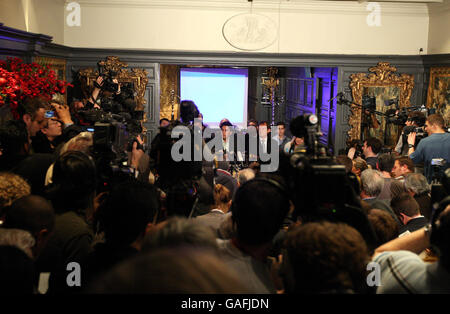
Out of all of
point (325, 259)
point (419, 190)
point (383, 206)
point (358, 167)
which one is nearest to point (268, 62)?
point (358, 167)

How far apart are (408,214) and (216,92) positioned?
818 cm

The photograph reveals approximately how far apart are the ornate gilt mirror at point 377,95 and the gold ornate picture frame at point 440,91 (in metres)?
0.40

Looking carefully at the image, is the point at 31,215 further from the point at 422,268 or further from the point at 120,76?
the point at 120,76

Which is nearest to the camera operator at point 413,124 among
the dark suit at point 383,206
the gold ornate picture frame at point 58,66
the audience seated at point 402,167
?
the audience seated at point 402,167

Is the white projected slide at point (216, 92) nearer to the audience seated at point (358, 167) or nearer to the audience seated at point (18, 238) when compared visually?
the audience seated at point (358, 167)

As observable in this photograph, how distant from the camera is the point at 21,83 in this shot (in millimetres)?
5199

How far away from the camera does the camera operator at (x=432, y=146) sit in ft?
19.8

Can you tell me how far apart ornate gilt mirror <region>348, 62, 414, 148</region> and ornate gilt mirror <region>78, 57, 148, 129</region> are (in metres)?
4.22

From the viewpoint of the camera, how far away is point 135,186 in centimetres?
238

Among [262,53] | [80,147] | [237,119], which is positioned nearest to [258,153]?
[262,53]

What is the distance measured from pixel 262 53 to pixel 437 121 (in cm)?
409

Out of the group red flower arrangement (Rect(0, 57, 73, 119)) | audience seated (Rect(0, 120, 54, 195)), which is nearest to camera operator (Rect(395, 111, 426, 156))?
red flower arrangement (Rect(0, 57, 73, 119))
